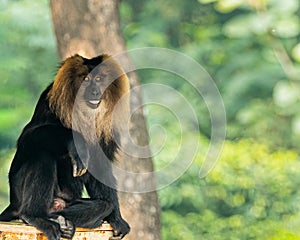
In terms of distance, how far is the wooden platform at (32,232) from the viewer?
3639 millimetres

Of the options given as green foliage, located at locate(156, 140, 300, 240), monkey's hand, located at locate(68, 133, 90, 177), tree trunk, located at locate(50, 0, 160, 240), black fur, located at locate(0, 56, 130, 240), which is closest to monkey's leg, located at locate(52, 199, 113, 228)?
black fur, located at locate(0, 56, 130, 240)

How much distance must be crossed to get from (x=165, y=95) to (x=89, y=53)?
3766mm

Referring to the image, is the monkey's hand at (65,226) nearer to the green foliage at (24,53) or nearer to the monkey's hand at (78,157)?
the monkey's hand at (78,157)

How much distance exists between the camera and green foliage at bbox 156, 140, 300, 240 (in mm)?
8984

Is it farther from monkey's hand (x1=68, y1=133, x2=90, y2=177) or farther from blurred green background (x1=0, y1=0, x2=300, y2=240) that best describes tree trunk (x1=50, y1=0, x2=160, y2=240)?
blurred green background (x1=0, y1=0, x2=300, y2=240)

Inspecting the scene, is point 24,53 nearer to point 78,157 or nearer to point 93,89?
point 93,89

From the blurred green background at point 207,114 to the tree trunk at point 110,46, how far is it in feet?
10.1

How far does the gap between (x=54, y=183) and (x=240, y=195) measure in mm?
5543

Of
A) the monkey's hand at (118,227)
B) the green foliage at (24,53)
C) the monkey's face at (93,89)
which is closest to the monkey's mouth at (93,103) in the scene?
the monkey's face at (93,89)

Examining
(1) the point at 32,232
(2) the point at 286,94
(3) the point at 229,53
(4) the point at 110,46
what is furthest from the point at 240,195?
(1) the point at 32,232

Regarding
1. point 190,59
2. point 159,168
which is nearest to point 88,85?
point 159,168

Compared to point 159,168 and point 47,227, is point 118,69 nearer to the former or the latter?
point 47,227

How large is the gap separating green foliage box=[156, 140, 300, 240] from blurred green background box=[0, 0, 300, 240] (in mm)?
10

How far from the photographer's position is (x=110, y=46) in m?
5.41
